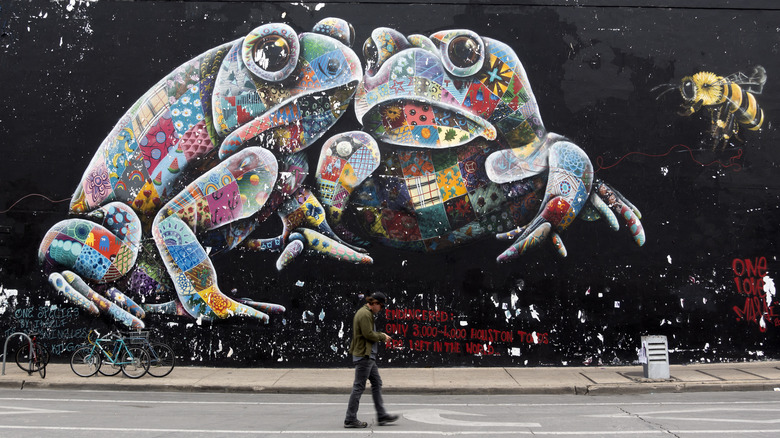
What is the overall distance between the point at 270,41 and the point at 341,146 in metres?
2.66

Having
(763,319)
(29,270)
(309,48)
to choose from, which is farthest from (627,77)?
(29,270)

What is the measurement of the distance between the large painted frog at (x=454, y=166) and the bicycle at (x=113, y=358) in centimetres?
437

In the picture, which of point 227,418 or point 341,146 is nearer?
point 227,418

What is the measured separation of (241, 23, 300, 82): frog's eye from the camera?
536 inches

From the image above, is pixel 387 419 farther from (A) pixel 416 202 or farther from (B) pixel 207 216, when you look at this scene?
(B) pixel 207 216

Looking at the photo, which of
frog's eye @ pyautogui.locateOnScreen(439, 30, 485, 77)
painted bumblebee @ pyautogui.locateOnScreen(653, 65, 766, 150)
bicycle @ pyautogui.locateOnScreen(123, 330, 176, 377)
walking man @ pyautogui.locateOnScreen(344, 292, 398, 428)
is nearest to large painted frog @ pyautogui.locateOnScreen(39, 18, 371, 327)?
bicycle @ pyautogui.locateOnScreen(123, 330, 176, 377)

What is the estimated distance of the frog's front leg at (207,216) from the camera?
43.9 ft

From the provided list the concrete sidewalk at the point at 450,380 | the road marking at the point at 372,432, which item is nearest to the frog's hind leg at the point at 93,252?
the concrete sidewalk at the point at 450,380

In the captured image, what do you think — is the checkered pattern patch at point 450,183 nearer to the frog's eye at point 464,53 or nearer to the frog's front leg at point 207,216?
the frog's eye at point 464,53

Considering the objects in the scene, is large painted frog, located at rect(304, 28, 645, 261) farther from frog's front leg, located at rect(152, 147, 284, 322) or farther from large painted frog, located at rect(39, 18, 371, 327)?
frog's front leg, located at rect(152, 147, 284, 322)

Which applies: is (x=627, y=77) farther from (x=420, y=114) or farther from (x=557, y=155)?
(x=420, y=114)

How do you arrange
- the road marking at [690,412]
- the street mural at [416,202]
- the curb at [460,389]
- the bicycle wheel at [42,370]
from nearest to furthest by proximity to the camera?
the road marking at [690,412] < the curb at [460,389] < the bicycle wheel at [42,370] < the street mural at [416,202]

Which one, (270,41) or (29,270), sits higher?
(270,41)

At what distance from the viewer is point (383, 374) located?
40.9 ft
